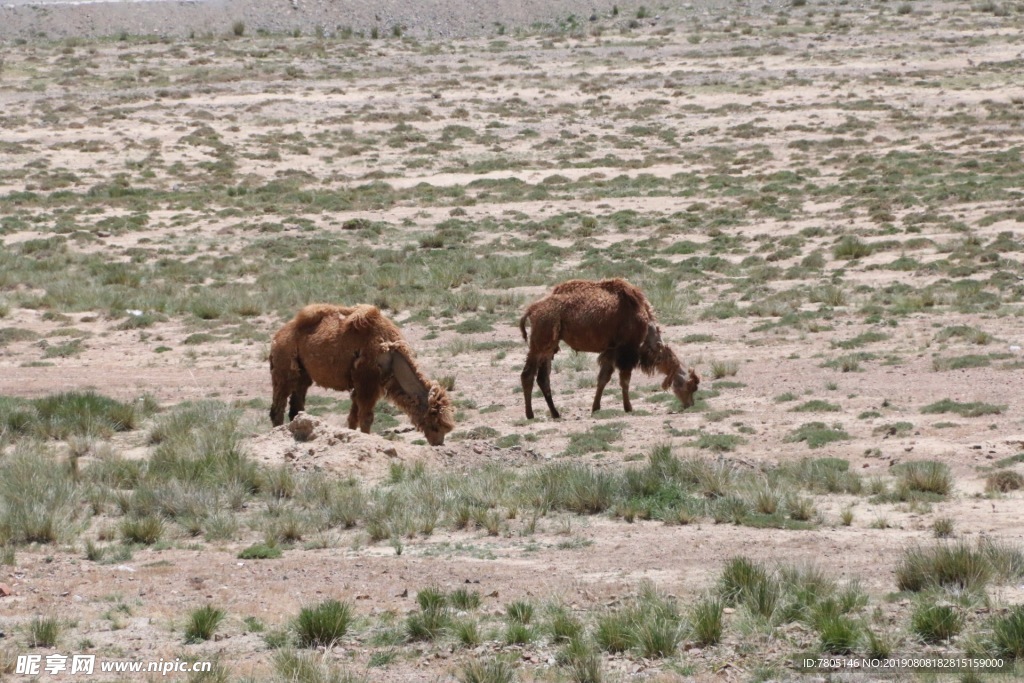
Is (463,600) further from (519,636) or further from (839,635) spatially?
(839,635)

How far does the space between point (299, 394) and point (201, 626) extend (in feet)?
22.9

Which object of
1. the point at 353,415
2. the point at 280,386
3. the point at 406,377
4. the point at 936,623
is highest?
the point at 936,623

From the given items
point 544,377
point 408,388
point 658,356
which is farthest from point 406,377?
point 658,356

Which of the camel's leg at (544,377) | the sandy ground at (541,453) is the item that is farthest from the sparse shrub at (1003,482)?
the camel's leg at (544,377)

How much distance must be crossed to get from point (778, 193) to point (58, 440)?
2621cm

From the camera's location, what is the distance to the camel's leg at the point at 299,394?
14.8m

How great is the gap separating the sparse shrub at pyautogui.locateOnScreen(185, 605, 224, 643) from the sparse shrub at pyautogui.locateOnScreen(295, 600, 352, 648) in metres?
0.54

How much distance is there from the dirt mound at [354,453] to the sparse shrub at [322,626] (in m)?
Result: 4.87

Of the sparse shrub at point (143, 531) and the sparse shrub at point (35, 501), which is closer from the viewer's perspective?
the sparse shrub at point (35, 501)

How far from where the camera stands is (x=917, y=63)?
195 feet

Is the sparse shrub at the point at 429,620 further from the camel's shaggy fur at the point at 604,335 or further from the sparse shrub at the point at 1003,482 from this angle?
the camel's shaggy fur at the point at 604,335

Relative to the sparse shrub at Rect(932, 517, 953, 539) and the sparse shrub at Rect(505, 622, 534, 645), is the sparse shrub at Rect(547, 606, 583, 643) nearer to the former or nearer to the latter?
the sparse shrub at Rect(505, 622, 534, 645)

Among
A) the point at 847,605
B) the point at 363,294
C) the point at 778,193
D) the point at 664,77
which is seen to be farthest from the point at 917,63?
the point at 847,605

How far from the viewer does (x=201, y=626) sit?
810 centimetres
